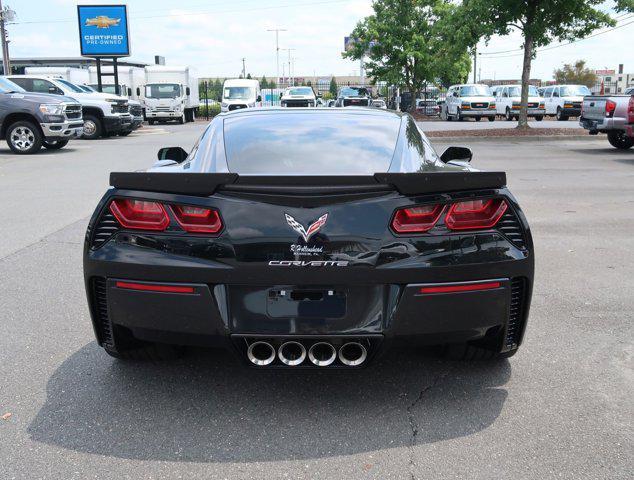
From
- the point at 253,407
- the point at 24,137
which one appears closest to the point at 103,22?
the point at 24,137

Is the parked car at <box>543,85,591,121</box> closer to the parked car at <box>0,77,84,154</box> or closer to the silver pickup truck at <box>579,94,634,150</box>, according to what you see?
the silver pickup truck at <box>579,94,634,150</box>

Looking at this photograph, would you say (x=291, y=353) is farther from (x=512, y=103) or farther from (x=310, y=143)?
(x=512, y=103)

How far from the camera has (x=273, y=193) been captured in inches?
124

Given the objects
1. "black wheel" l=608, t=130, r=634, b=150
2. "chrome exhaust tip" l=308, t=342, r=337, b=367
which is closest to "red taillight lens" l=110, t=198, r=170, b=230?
"chrome exhaust tip" l=308, t=342, r=337, b=367

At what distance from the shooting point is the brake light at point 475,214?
3.24m

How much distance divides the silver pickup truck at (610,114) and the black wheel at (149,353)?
51.7 ft

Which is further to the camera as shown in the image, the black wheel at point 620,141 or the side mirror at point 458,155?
the black wheel at point 620,141

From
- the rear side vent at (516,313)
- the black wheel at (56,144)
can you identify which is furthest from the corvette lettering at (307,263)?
the black wheel at (56,144)

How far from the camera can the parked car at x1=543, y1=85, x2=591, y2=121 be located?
39.8 meters

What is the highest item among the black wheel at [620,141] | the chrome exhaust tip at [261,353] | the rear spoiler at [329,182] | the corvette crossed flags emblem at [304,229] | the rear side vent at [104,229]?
the rear spoiler at [329,182]

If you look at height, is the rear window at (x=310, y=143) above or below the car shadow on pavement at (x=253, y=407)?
above

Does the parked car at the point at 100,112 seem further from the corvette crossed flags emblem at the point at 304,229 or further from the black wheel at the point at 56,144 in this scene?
the corvette crossed flags emblem at the point at 304,229

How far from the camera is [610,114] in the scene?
1734 centimetres

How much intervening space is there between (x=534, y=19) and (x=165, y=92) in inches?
922
